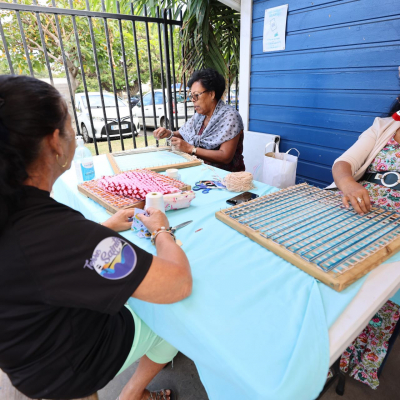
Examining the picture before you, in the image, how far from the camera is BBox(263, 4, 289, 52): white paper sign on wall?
9.22 feet

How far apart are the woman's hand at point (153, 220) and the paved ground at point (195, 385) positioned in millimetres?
1063

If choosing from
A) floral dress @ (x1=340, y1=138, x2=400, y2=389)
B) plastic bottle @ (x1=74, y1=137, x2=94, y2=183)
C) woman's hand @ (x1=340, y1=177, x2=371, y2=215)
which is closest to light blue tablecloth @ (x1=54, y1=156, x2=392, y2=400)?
woman's hand @ (x1=340, y1=177, x2=371, y2=215)

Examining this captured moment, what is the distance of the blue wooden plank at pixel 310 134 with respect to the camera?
2621 millimetres

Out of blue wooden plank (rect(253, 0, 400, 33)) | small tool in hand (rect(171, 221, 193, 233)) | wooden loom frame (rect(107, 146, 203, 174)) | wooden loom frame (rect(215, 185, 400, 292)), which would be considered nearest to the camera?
wooden loom frame (rect(215, 185, 400, 292))

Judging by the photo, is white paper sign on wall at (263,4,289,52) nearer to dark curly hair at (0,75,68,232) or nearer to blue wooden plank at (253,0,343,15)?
blue wooden plank at (253,0,343,15)

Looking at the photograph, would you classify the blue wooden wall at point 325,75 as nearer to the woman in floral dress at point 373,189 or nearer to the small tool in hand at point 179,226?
the woman in floral dress at point 373,189

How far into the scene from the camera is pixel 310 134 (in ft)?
9.53

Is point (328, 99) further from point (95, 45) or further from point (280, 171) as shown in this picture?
point (95, 45)

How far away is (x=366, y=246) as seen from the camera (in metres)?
0.99

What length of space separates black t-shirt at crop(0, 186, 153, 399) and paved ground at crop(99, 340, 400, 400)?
85 cm

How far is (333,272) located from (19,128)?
996 millimetres

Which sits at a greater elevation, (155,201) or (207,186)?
(155,201)

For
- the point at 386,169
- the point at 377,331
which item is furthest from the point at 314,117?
the point at 377,331

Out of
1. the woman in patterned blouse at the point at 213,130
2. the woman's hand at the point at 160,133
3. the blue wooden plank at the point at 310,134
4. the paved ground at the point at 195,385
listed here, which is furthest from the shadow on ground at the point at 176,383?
the blue wooden plank at the point at 310,134
